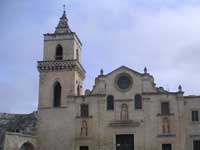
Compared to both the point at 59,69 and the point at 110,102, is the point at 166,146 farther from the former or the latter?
the point at 59,69

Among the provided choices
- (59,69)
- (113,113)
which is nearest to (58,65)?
(59,69)

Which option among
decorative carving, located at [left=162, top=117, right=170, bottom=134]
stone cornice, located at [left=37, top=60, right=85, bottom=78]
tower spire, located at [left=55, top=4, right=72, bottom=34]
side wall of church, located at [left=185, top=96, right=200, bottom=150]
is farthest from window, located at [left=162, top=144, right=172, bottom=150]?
tower spire, located at [left=55, top=4, right=72, bottom=34]

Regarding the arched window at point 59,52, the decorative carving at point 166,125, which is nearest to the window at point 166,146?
the decorative carving at point 166,125

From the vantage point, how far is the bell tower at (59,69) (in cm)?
4656

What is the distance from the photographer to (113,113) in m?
44.6

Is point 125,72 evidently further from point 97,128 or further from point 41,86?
point 41,86

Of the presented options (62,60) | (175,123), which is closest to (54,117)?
(62,60)

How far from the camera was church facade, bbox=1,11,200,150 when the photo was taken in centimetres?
4303

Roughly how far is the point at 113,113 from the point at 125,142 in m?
3.27

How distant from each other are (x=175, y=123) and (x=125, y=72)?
7588 mm

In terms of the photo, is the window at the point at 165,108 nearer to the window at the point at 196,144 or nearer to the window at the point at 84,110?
the window at the point at 196,144

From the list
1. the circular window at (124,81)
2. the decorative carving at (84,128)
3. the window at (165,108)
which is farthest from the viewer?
the circular window at (124,81)

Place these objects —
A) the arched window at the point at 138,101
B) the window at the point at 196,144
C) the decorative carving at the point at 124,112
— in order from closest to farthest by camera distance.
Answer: the window at the point at 196,144, the decorative carving at the point at 124,112, the arched window at the point at 138,101

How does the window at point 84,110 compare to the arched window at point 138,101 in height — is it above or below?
below
